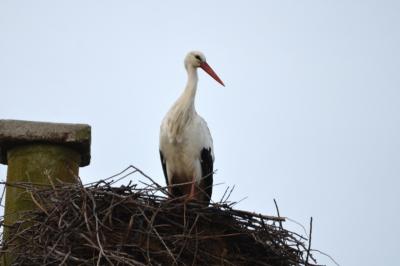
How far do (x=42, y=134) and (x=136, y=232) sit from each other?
77 cm

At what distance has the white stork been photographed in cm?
646

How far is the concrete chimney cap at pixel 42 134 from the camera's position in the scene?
17.2 feet

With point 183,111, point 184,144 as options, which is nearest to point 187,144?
point 184,144

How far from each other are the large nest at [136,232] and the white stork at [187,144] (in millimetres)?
1203

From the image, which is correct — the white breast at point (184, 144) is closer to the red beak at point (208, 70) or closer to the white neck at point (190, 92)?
the white neck at point (190, 92)

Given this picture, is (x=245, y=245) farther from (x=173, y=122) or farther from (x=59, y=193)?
(x=173, y=122)

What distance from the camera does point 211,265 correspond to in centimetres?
495

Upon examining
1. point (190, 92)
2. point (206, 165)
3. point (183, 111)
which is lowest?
point (206, 165)

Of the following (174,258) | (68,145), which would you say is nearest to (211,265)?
(174,258)

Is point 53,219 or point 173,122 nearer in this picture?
point 53,219

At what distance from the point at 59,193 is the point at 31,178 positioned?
275mm

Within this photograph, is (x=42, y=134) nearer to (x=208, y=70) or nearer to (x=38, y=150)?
(x=38, y=150)

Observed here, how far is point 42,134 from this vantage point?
524 cm

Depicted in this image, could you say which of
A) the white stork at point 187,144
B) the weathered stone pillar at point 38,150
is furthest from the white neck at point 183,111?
the weathered stone pillar at point 38,150
